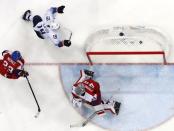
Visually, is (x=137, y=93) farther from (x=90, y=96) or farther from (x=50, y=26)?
(x=50, y=26)

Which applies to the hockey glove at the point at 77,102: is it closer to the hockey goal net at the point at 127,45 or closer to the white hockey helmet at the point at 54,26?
the hockey goal net at the point at 127,45

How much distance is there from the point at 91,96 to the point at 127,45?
373 mm

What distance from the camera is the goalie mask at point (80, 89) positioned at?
3098 mm

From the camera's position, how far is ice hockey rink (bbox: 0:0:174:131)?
10.4 ft

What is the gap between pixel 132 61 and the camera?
3.21 metres

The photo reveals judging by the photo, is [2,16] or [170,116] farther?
[2,16]

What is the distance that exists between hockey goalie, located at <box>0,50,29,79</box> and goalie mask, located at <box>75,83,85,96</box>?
312mm

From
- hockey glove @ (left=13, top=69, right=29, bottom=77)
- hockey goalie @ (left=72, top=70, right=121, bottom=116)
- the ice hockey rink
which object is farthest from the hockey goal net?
hockey glove @ (left=13, top=69, right=29, bottom=77)

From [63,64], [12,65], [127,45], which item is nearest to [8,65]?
[12,65]

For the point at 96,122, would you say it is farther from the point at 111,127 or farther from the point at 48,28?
the point at 48,28

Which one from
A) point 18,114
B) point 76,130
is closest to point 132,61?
point 76,130

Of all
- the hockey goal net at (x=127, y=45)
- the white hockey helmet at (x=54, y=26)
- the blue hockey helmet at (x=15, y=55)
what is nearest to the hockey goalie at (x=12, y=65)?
the blue hockey helmet at (x=15, y=55)

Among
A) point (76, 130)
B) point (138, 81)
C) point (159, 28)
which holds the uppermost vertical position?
point (159, 28)

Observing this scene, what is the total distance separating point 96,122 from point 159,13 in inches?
28.1
